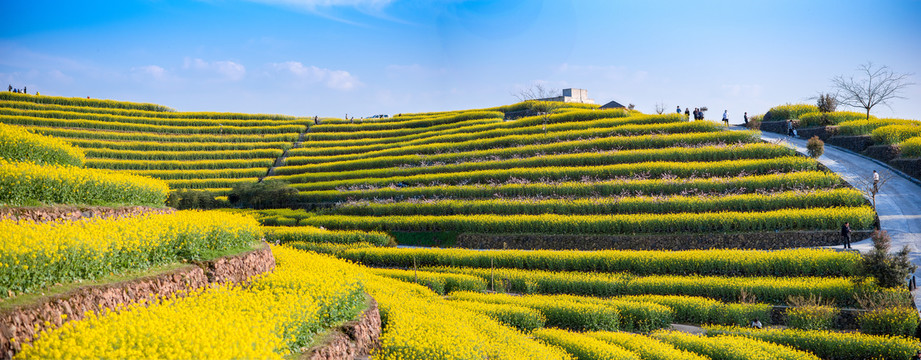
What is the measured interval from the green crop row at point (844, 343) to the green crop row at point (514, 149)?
2201cm

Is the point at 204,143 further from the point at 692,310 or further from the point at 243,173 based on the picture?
the point at 692,310

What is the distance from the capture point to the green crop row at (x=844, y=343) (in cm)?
1712

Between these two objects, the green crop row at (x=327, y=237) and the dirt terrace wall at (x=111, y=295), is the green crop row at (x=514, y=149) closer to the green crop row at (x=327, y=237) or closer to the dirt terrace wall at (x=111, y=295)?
the green crop row at (x=327, y=237)

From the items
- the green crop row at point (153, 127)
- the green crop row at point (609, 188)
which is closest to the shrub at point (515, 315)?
the green crop row at point (609, 188)

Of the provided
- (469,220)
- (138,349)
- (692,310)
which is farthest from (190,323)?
(469,220)

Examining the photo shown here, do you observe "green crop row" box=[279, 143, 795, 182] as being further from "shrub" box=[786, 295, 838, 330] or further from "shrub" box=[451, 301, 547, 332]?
"shrub" box=[451, 301, 547, 332]

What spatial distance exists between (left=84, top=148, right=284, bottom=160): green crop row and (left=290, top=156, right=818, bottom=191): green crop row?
47.0 feet

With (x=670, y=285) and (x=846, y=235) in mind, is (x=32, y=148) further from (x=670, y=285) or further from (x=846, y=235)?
(x=846, y=235)

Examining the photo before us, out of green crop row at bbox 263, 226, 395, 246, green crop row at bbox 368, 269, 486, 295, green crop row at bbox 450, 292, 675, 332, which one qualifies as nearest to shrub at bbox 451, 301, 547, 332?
green crop row at bbox 450, 292, 675, 332

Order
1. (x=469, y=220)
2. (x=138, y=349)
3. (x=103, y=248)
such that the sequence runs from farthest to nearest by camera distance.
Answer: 1. (x=469, y=220)
2. (x=103, y=248)
3. (x=138, y=349)

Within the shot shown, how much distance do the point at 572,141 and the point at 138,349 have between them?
3888cm

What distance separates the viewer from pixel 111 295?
10438 millimetres

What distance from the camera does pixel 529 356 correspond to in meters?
14.7

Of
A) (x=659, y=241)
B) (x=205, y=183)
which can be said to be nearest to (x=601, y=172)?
(x=659, y=241)
